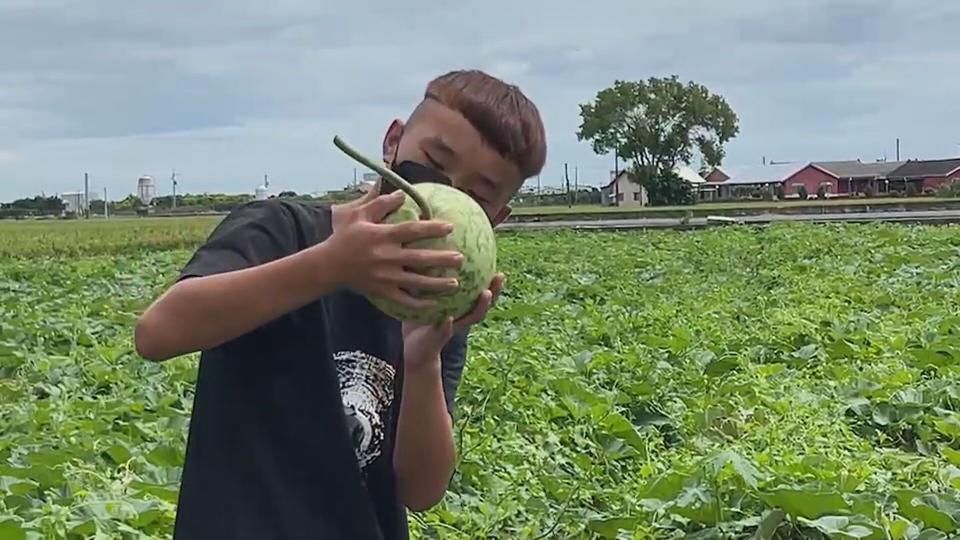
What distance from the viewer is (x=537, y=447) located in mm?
4582

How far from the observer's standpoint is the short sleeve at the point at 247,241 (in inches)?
68.1

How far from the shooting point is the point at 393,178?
1598mm

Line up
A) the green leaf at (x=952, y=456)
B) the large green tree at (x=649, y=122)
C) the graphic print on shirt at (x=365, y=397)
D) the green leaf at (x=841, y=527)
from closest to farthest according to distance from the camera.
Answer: the graphic print on shirt at (x=365, y=397), the green leaf at (x=841, y=527), the green leaf at (x=952, y=456), the large green tree at (x=649, y=122)

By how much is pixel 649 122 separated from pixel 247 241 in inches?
2432

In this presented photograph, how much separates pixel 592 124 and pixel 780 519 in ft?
200

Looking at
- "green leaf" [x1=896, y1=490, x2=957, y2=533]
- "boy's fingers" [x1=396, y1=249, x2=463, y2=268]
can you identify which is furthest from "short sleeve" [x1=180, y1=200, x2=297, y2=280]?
"green leaf" [x1=896, y1=490, x2=957, y2=533]

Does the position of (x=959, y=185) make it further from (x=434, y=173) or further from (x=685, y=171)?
(x=434, y=173)

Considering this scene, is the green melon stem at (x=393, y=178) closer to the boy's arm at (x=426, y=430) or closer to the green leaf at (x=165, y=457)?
the boy's arm at (x=426, y=430)

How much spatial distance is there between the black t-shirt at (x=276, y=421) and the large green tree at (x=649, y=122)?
59.9 m

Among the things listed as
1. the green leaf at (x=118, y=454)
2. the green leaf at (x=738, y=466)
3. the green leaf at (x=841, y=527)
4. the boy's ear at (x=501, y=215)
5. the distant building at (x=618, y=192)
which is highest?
the distant building at (x=618, y=192)

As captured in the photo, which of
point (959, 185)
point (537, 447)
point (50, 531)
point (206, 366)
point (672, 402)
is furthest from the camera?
point (959, 185)

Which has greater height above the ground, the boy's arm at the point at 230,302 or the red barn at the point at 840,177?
the red barn at the point at 840,177

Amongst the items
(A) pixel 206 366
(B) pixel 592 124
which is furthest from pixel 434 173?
(B) pixel 592 124

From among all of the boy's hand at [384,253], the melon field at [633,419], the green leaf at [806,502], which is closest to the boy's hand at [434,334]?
the boy's hand at [384,253]
